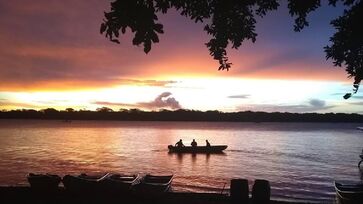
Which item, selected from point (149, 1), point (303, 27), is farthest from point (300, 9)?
point (149, 1)

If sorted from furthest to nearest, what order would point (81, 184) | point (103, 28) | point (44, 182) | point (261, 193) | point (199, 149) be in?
point (199, 149) → point (81, 184) → point (44, 182) → point (261, 193) → point (103, 28)

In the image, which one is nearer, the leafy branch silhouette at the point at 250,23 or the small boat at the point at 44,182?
the leafy branch silhouette at the point at 250,23

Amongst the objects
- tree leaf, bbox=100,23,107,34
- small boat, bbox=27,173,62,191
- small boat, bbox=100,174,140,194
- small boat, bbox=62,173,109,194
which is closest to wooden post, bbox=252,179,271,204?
tree leaf, bbox=100,23,107,34

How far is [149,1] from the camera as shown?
6.80 metres

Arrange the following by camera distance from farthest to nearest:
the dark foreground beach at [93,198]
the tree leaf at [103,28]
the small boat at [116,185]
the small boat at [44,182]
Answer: the small boat at [116,185], the small boat at [44,182], the dark foreground beach at [93,198], the tree leaf at [103,28]

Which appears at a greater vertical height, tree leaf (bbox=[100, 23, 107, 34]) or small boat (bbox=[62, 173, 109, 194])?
tree leaf (bbox=[100, 23, 107, 34])

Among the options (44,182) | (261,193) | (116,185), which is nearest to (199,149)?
(116,185)

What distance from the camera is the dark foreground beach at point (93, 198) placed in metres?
20.5

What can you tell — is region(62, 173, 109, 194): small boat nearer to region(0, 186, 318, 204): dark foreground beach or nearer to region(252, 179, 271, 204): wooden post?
region(0, 186, 318, 204): dark foreground beach

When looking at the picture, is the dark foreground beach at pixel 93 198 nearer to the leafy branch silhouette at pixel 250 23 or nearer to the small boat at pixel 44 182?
the small boat at pixel 44 182

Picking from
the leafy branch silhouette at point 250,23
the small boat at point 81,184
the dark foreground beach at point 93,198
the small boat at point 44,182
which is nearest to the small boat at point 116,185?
the small boat at point 81,184

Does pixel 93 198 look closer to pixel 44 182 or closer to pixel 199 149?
pixel 44 182

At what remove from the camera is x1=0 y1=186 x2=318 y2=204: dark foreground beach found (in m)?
20.5

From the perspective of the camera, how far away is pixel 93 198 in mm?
22484
